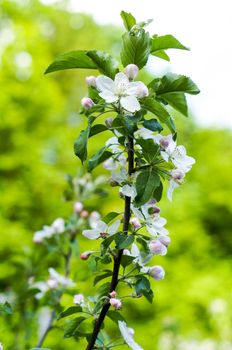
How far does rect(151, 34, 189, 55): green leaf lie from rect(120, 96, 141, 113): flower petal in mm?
137

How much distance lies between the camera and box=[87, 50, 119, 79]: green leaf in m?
0.88

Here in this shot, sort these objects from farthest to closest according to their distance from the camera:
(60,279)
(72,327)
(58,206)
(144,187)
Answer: (58,206)
(60,279)
(72,327)
(144,187)

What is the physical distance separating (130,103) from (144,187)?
0.14 metres

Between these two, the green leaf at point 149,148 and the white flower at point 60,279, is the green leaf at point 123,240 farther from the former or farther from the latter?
the white flower at point 60,279

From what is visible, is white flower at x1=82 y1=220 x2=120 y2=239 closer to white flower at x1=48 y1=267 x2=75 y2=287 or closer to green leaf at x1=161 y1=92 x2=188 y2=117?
green leaf at x1=161 y1=92 x2=188 y2=117

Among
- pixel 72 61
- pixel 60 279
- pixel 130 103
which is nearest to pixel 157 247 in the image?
pixel 130 103

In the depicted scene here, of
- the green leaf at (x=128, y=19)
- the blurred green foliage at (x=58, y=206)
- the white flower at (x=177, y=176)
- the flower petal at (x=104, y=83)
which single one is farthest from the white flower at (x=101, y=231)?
the blurred green foliage at (x=58, y=206)

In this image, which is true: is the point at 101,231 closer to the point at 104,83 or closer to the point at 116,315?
the point at 116,315

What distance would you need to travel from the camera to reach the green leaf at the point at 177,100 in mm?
913

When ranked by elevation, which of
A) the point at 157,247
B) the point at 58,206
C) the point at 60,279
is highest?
the point at 58,206

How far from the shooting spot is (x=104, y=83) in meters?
0.89

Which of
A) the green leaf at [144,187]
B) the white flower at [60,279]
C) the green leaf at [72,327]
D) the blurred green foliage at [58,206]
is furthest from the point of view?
the blurred green foliage at [58,206]

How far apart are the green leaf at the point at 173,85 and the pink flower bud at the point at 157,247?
0.26 metres

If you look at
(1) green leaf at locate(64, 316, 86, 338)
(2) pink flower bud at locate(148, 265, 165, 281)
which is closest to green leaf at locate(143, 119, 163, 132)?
(2) pink flower bud at locate(148, 265, 165, 281)
